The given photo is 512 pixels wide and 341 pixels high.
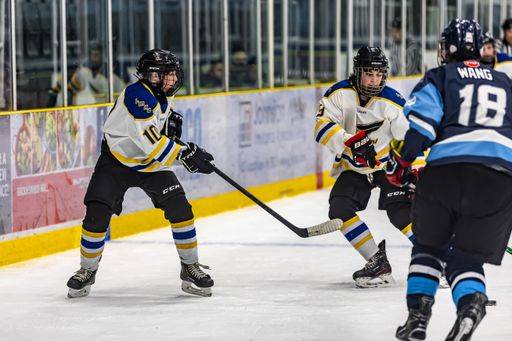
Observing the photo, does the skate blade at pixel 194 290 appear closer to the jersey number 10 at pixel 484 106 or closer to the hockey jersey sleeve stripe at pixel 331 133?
the hockey jersey sleeve stripe at pixel 331 133

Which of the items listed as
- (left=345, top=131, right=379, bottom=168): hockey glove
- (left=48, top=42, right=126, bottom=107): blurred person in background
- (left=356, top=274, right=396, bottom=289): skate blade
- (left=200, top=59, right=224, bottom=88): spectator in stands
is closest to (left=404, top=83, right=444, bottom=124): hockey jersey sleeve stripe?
(left=345, top=131, right=379, bottom=168): hockey glove

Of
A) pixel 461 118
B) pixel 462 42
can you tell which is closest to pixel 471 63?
pixel 462 42

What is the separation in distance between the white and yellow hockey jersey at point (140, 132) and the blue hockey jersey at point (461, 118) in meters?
1.73

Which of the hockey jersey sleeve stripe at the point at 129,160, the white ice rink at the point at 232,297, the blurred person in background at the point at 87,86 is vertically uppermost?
the hockey jersey sleeve stripe at the point at 129,160

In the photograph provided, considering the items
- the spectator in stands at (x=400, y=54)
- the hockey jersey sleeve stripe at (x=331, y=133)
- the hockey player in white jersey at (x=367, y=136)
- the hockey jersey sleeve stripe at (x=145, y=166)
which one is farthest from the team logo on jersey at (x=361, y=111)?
the spectator in stands at (x=400, y=54)

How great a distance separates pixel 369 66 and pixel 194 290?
134 centimetres

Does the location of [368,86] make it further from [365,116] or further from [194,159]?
[194,159]

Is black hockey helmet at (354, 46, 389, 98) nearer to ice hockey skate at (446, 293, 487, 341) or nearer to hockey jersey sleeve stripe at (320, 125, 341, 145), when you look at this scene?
hockey jersey sleeve stripe at (320, 125, 341, 145)

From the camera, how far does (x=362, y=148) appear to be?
20.6 ft

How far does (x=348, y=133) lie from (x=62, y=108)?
2.19 m

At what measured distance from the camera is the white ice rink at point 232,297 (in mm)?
5387

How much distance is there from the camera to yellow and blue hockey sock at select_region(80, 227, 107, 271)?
6.22 meters

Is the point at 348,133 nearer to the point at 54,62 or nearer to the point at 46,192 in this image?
the point at 46,192

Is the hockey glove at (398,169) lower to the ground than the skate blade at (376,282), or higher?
higher
